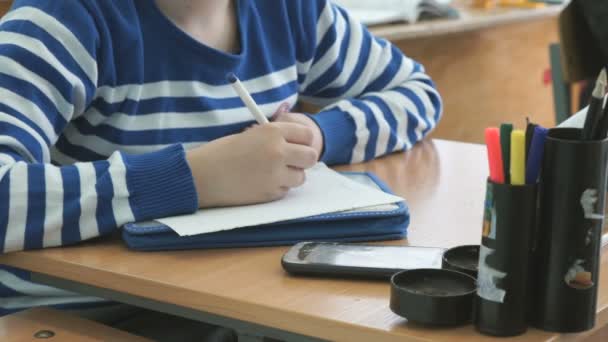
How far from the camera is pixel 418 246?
0.97 metres

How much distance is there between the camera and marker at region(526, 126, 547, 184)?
0.73 m

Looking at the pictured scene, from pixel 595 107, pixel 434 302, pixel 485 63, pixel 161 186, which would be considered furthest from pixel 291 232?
pixel 485 63

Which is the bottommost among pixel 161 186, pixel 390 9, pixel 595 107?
pixel 161 186

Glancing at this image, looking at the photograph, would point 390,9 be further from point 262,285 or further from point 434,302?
point 434,302

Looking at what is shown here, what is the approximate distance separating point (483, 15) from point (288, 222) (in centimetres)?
201

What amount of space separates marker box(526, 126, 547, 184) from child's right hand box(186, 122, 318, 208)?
1.29 feet

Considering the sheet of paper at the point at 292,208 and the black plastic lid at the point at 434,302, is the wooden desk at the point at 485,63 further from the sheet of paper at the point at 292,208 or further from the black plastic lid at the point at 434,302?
the black plastic lid at the point at 434,302

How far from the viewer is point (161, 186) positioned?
1.04 m

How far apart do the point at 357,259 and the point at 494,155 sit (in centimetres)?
22

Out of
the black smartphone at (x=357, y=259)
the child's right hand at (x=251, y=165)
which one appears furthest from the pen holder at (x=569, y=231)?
the child's right hand at (x=251, y=165)

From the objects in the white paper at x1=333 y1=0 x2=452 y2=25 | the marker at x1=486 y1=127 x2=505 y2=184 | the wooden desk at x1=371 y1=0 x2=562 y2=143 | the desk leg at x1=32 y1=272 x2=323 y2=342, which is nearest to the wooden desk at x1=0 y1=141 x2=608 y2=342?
the desk leg at x1=32 y1=272 x2=323 y2=342

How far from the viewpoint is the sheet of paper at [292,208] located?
1.00 meters

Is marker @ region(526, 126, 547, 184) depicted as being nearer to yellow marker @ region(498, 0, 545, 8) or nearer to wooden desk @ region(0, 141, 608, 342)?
wooden desk @ region(0, 141, 608, 342)

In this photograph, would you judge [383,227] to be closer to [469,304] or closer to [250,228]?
[250,228]
